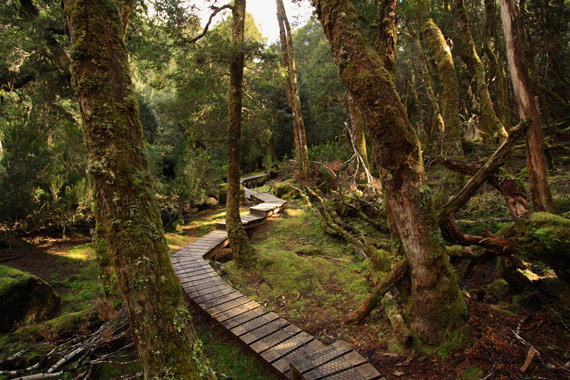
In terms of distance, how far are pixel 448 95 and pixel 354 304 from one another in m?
6.29

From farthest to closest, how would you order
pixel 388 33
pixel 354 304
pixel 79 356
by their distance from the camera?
1. pixel 354 304
2. pixel 388 33
3. pixel 79 356

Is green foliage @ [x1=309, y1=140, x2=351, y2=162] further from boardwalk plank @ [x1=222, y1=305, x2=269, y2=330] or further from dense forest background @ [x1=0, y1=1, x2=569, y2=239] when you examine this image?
boardwalk plank @ [x1=222, y1=305, x2=269, y2=330]

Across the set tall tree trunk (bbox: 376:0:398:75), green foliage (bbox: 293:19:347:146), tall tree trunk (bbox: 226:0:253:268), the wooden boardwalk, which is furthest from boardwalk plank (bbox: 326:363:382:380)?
green foliage (bbox: 293:19:347:146)

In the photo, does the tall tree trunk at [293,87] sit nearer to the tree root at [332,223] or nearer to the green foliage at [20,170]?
the tree root at [332,223]

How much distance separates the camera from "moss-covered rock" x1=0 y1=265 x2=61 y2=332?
3842 mm

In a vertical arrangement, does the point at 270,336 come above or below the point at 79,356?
below

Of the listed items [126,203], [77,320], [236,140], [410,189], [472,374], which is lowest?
[472,374]

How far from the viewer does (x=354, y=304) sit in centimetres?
473

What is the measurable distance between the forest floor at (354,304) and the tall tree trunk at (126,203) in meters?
0.97

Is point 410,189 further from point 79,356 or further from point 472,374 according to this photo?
point 79,356

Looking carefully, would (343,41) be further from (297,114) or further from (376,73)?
(297,114)

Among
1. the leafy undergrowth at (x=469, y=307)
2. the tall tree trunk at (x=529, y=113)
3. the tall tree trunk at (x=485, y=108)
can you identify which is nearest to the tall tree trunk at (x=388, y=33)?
the tall tree trunk at (x=529, y=113)

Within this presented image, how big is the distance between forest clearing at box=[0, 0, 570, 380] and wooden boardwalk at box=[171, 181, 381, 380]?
3 cm

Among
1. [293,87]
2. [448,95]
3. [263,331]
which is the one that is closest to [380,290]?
[263,331]
